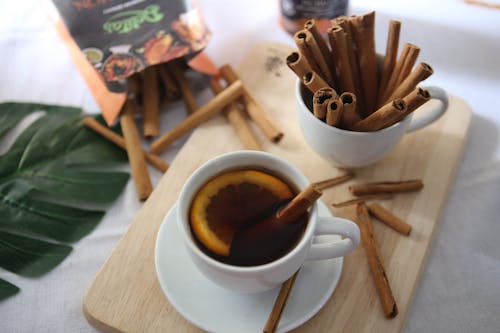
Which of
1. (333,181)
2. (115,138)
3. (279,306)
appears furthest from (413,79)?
(115,138)

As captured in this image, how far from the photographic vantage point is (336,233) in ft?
1.62

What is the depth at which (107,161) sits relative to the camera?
0.72 m

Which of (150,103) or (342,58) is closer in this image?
(342,58)

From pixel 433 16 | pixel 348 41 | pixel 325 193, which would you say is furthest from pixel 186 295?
pixel 433 16

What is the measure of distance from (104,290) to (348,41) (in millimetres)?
397

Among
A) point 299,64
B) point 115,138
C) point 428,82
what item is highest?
point 299,64

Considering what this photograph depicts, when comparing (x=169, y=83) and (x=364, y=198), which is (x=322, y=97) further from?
(x=169, y=83)

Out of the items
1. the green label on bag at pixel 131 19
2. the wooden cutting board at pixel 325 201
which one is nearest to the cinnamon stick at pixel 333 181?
the wooden cutting board at pixel 325 201

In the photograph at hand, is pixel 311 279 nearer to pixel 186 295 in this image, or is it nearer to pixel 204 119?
pixel 186 295

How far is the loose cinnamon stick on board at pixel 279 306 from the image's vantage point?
→ 51cm

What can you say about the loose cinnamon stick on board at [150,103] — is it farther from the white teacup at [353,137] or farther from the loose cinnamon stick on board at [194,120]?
the white teacup at [353,137]

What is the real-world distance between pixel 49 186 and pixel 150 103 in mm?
182

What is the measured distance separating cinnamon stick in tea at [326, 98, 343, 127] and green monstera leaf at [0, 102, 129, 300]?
30cm

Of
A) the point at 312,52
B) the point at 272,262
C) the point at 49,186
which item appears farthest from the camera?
the point at 49,186
